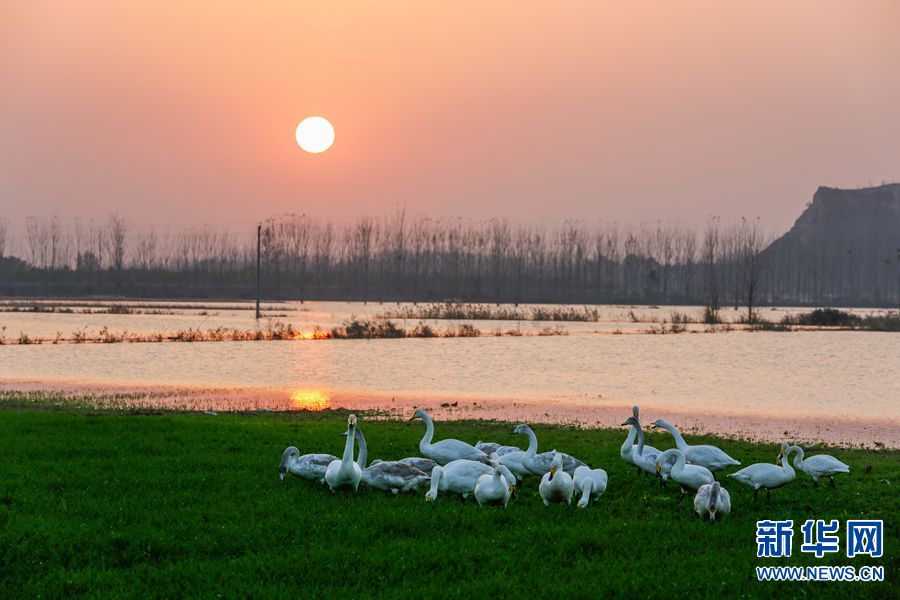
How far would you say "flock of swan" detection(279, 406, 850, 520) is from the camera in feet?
Result: 34.9

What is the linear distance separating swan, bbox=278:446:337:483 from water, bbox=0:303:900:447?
34.2ft

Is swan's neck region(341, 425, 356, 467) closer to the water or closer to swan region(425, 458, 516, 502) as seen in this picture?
swan region(425, 458, 516, 502)

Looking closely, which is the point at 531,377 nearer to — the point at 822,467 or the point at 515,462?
the point at 515,462

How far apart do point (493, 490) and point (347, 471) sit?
76.4 inches

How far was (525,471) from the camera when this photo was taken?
12.3 meters

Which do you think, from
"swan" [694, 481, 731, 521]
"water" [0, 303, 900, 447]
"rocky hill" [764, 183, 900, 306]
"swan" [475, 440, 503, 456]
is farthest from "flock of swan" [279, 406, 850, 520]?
"rocky hill" [764, 183, 900, 306]

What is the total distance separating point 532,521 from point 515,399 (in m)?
17.3

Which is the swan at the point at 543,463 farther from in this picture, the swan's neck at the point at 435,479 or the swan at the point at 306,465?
the swan at the point at 306,465

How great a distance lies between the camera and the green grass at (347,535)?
7.99 metres

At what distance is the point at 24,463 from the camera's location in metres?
12.6

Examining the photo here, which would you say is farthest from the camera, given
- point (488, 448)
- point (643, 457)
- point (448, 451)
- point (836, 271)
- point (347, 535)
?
point (836, 271)

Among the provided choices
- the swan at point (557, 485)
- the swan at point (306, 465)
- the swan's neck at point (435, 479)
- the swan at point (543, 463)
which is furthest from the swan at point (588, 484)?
the swan at point (306, 465)

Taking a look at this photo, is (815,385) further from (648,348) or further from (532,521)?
(532,521)

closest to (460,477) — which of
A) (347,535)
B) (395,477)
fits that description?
(395,477)
